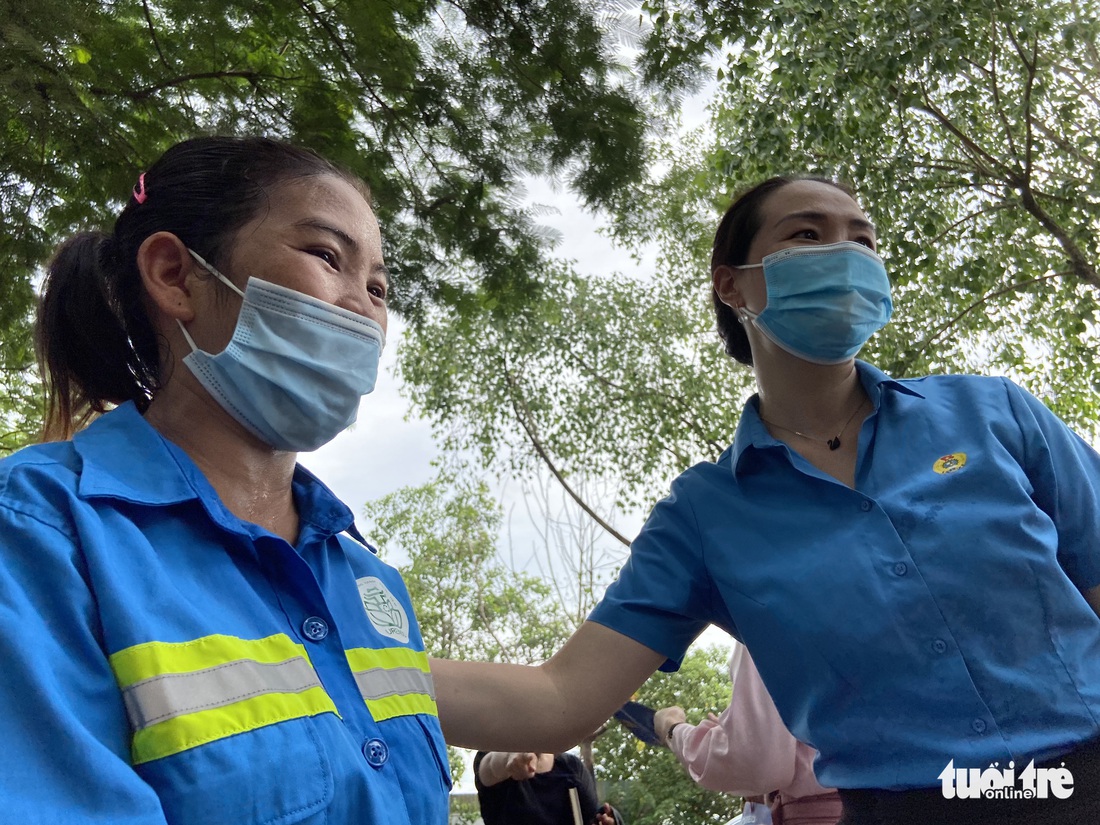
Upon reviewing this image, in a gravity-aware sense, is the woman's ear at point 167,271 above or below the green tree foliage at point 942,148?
below

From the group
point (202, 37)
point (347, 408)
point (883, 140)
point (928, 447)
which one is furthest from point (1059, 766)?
point (883, 140)

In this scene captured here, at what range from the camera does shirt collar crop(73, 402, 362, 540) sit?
1155 millimetres

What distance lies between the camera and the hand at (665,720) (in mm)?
2861

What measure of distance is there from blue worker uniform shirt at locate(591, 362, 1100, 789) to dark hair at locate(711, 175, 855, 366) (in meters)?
0.49

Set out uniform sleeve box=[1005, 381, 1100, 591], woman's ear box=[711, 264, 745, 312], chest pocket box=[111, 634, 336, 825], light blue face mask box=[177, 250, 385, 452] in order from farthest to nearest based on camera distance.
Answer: woman's ear box=[711, 264, 745, 312] < uniform sleeve box=[1005, 381, 1100, 591] < light blue face mask box=[177, 250, 385, 452] < chest pocket box=[111, 634, 336, 825]

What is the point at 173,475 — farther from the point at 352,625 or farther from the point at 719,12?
the point at 719,12

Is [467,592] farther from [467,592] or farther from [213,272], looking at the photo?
[213,272]

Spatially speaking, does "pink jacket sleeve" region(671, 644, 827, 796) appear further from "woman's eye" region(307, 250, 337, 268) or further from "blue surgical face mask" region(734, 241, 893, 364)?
"woman's eye" region(307, 250, 337, 268)

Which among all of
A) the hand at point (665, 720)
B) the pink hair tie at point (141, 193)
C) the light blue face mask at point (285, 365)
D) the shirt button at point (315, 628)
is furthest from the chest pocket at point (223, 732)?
the hand at point (665, 720)

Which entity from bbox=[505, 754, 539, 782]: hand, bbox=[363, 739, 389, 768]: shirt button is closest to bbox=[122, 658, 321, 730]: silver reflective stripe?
bbox=[363, 739, 389, 768]: shirt button

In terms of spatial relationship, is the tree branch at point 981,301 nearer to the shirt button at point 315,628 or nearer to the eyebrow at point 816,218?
the eyebrow at point 816,218

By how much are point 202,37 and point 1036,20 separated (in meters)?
4.74

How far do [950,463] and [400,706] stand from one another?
3.69 feet

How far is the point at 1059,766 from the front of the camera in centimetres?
154
